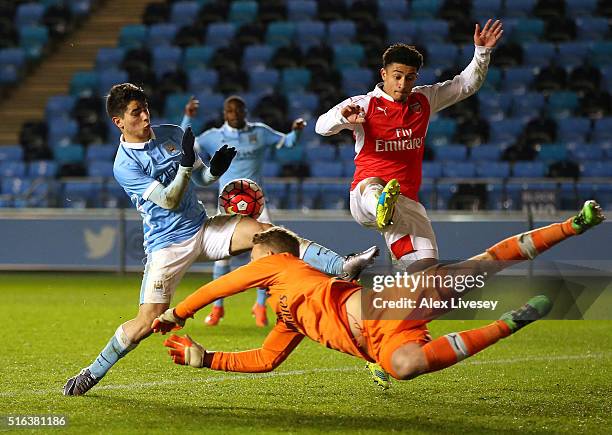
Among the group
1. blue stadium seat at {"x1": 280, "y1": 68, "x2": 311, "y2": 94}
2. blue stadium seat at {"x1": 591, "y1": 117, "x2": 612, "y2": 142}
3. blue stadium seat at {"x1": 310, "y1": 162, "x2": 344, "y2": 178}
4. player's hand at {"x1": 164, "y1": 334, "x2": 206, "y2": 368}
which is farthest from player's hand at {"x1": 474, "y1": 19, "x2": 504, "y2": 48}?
blue stadium seat at {"x1": 280, "y1": 68, "x2": 311, "y2": 94}

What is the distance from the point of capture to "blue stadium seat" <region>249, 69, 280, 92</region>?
2130 centimetres

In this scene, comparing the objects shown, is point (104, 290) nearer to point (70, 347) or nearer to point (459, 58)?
point (70, 347)

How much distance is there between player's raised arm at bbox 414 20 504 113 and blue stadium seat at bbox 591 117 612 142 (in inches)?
476

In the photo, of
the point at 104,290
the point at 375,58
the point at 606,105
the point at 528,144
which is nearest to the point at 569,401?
the point at 104,290

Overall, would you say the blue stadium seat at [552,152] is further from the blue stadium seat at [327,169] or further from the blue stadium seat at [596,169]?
the blue stadium seat at [327,169]

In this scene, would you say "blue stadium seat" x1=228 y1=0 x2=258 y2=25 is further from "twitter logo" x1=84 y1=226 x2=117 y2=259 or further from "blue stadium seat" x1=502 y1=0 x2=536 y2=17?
"twitter logo" x1=84 y1=226 x2=117 y2=259

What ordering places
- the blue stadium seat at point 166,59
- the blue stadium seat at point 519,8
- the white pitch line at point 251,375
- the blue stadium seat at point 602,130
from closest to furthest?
the white pitch line at point 251,375, the blue stadium seat at point 602,130, the blue stadium seat at point 519,8, the blue stadium seat at point 166,59

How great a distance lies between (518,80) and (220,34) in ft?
21.1

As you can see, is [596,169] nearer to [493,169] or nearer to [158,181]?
[493,169]

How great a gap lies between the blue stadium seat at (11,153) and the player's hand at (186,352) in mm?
15546

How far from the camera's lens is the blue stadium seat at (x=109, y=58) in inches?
907

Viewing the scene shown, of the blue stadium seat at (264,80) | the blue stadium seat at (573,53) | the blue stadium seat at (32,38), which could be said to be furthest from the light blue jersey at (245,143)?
the blue stadium seat at (32,38)

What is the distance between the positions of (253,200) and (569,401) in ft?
7.58

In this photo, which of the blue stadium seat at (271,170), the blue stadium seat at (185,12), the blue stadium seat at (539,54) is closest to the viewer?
the blue stadium seat at (271,170)
